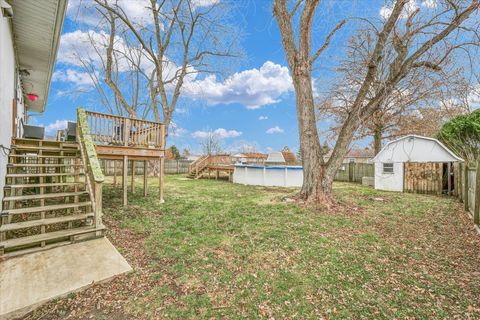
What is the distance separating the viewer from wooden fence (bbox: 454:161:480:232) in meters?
5.23

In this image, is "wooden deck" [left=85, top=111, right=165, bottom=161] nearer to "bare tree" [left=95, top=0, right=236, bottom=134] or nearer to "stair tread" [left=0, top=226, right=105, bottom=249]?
"stair tread" [left=0, top=226, right=105, bottom=249]

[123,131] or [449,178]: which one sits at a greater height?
[123,131]

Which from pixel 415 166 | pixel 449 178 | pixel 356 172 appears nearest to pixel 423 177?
pixel 415 166

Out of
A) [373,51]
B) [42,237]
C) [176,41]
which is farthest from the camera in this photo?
[176,41]

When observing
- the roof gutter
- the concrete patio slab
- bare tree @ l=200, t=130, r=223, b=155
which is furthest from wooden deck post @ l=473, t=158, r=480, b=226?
bare tree @ l=200, t=130, r=223, b=155

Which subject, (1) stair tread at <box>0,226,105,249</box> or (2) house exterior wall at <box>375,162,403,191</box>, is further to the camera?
(2) house exterior wall at <box>375,162,403,191</box>

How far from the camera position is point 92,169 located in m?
4.29

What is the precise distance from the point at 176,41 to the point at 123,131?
1204 centimetres

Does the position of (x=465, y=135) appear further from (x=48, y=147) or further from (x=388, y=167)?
(x=48, y=147)

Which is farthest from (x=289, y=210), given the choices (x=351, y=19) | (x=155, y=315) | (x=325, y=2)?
(x=325, y=2)

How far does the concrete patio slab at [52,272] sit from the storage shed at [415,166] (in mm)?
13034

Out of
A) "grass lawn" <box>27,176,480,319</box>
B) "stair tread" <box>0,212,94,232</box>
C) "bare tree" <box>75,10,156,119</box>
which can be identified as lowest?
"grass lawn" <box>27,176,480,319</box>

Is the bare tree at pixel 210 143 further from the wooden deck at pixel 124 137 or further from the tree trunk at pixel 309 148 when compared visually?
the tree trunk at pixel 309 148

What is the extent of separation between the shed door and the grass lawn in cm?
586
